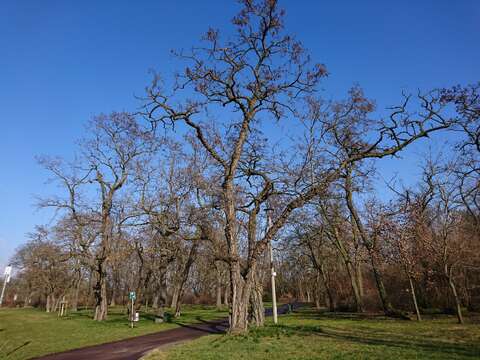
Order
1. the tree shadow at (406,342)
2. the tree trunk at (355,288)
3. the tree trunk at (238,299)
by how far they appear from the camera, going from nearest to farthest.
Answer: the tree shadow at (406,342) → the tree trunk at (238,299) → the tree trunk at (355,288)

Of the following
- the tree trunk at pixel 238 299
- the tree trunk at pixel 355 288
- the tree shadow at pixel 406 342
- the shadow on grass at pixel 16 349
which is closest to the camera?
the tree shadow at pixel 406 342

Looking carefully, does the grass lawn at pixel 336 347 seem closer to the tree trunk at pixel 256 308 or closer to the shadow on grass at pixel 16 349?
the tree trunk at pixel 256 308

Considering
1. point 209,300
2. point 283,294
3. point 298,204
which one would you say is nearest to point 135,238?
point 298,204

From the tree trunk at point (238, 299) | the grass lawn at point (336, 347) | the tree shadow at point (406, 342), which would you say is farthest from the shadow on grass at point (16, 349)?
the tree shadow at point (406, 342)

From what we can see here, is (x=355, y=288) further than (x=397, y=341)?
Yes

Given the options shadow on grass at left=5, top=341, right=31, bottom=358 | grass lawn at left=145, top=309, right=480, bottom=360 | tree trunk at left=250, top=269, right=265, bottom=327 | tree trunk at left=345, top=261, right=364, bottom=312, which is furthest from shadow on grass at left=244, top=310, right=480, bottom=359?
tree trunk at left=345, top=261, right=364, bottom=312

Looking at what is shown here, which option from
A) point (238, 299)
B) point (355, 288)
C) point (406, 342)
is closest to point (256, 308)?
point (238, 299)

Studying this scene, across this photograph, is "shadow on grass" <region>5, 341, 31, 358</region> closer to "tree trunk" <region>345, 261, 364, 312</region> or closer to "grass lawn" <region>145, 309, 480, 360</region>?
"grass lawn" <region>145, 309, 480, 360</region>

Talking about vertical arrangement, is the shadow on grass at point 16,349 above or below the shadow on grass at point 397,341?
below

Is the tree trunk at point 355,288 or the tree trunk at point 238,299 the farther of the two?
the tree trunk at point 355,288

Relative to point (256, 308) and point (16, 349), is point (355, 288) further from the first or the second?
point (16, 349)

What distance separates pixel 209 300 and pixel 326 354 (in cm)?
5783

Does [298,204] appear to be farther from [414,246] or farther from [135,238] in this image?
[135,238]

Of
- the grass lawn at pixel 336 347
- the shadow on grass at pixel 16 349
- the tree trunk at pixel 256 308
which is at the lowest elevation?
the shadow on grass at pixel 16 349
